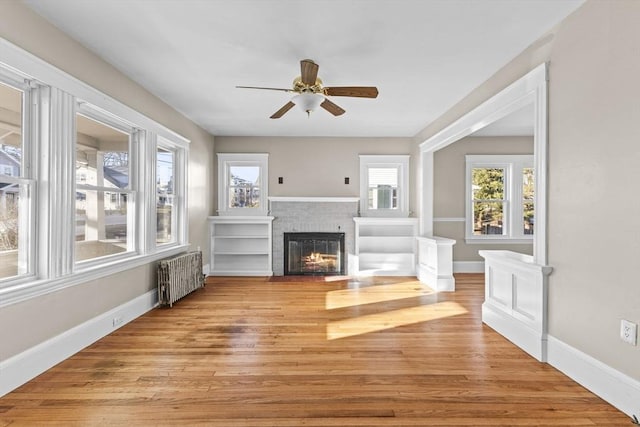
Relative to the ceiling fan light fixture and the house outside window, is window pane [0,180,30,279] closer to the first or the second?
the house outside window

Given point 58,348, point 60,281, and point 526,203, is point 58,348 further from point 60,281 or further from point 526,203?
point 526,203

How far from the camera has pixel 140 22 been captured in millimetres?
2400

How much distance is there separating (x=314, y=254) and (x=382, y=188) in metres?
1.82

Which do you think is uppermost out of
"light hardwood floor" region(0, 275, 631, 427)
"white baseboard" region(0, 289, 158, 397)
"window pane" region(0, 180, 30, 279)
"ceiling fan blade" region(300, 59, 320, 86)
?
"ceiling fan blade" region(300, 59, 320, 86)

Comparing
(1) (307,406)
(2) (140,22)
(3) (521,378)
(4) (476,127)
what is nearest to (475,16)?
(4) (476,127)

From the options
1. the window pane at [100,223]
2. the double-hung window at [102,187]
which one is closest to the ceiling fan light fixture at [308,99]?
the double-hung window at [102,187]

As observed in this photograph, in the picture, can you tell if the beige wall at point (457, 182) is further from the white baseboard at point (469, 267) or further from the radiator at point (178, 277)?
the radiator at point (178, 277)

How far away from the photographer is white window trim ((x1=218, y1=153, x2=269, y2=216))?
19.8 ft

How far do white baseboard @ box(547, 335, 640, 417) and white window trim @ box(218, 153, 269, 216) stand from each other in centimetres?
473

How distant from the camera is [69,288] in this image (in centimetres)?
260

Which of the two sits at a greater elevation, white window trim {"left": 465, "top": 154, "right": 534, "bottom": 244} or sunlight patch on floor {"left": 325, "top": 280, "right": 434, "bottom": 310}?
white window trim {"left": 465, "top": 154, "right": 534, "bottom": 244}

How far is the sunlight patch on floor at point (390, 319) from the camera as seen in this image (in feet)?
10.4

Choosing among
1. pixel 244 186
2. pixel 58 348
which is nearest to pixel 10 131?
pixel 58 348

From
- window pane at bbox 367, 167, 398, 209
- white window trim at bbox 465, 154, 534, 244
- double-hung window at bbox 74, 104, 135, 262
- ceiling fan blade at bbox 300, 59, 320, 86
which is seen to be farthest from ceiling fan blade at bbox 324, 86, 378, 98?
white window trim at bbox 465, 154, 534, 244
